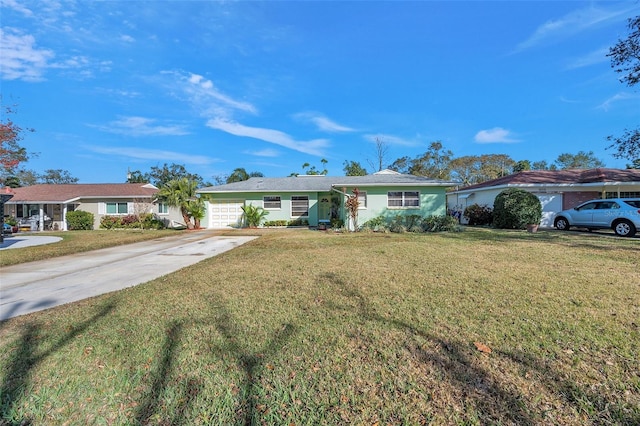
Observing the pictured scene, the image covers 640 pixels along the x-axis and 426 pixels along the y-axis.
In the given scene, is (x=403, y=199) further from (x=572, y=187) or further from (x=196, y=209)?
(x=196, y=209)

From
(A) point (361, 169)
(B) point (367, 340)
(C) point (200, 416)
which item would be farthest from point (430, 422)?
(A) point (361, 169)

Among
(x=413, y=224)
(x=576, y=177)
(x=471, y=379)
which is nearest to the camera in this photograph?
(x=471, y=379)

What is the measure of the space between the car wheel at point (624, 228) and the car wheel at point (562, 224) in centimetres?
240

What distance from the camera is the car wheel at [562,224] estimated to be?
15.4m

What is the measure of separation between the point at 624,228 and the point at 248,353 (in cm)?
1644

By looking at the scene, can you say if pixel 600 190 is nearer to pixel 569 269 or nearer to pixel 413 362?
pixel 569 269

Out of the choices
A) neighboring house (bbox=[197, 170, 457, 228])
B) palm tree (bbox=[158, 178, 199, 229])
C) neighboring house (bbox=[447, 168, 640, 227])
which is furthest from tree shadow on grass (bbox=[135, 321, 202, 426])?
neighboring house (bbox=[447, 168, 640, 227])

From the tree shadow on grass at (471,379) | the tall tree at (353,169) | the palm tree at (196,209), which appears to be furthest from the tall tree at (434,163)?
the tree shadow on grass at (471,379)

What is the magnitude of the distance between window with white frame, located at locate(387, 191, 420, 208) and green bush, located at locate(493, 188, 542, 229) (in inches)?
170

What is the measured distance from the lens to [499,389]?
2.47 metres

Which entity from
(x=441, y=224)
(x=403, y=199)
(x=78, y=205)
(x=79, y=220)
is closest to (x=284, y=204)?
(x=403, y=199)

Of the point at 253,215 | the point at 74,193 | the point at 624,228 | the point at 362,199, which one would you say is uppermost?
the point at 74,193

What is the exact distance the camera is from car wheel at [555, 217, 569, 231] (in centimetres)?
1543

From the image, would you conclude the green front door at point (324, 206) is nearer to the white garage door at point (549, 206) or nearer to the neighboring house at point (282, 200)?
the neighboring house at point (282, 200)
